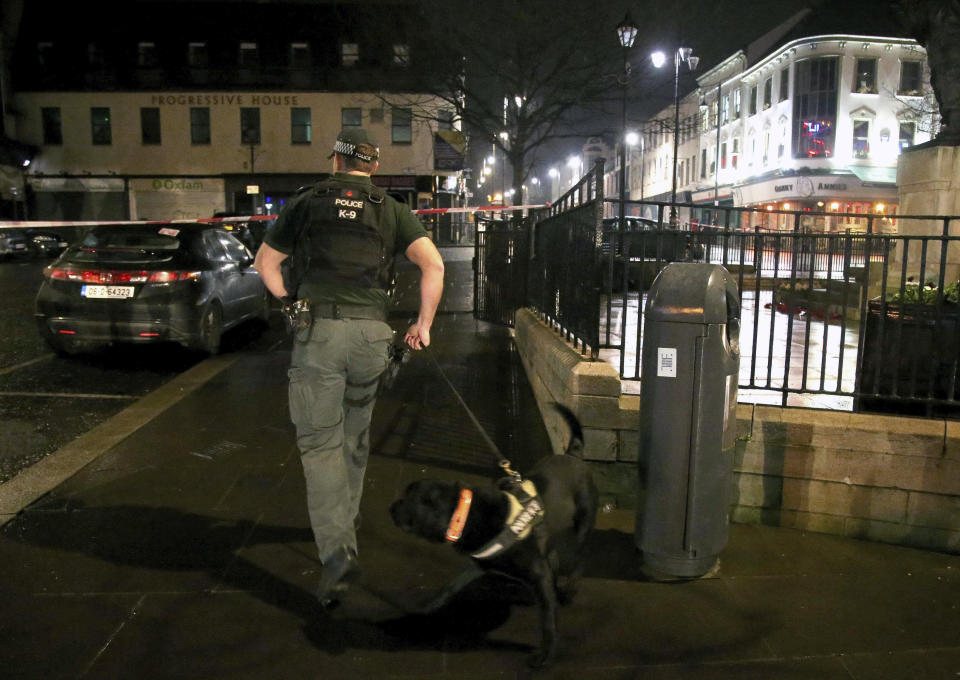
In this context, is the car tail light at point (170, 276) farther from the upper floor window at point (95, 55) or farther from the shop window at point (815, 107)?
the shop window at point (815, 107)

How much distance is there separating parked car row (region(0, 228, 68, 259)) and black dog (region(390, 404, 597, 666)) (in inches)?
1066

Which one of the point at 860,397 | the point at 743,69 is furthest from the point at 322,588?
the point at 743,69

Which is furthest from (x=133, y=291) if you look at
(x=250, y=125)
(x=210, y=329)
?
(x=250, y=125)

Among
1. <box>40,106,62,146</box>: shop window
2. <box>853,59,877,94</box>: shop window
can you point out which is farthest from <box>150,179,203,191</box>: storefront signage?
<box>853,59,877,94</box>: shop window

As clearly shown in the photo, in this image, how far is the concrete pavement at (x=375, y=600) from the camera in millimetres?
2854

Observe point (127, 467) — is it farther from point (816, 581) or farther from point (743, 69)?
point (743, 69)

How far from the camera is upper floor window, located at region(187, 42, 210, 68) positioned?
3919 cm

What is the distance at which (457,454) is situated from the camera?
522 centimetres

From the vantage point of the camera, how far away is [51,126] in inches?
1534

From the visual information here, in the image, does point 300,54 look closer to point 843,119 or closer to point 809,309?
point 843,119

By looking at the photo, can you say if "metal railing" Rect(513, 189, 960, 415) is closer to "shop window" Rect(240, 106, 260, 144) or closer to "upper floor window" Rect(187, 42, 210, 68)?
"shop window" Rect(240, 106, 260, 144)

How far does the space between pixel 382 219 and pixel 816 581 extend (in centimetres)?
270

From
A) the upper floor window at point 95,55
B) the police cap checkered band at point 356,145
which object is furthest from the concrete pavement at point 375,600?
the upper floor window at point 95,55

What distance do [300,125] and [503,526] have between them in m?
39.3
